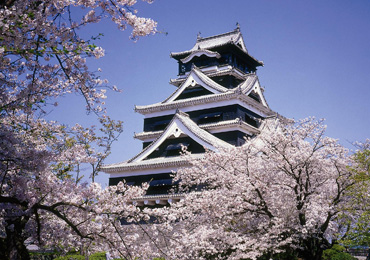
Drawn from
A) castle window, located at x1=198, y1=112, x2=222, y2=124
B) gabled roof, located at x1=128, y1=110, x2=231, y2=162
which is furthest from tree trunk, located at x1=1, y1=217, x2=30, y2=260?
castle window, located at x1=198, y1=112, x2=222, y2=124

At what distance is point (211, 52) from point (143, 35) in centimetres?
2581

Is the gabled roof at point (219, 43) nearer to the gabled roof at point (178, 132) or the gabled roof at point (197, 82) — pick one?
the gabled roof at point (197, 82)

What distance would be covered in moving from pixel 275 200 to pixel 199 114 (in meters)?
15.9

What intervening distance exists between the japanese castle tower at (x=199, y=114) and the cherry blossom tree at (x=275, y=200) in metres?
7.73

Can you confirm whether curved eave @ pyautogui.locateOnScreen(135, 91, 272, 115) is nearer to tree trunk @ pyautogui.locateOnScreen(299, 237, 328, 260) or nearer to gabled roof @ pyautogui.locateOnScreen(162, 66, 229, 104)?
gabled roof @ pyautogui.locateOnScreen(162, 66, 229, 104)

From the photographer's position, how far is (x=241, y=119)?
25.8 metres

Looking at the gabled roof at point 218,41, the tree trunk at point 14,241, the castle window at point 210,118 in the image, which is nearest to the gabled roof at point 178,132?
the castle window at point 210,118

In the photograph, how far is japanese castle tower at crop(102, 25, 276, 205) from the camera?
23625mm

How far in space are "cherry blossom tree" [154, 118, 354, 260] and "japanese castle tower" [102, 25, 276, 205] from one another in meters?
7.73

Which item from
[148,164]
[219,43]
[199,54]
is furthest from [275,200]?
[219,43]

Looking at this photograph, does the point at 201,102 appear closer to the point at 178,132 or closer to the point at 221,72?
the point at 178,132

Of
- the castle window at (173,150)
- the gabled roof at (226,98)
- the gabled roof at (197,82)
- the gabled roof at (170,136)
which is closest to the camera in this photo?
the gabled roof at (170,136)

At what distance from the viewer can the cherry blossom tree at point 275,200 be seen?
12.2 m

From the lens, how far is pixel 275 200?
1270 centimetres
